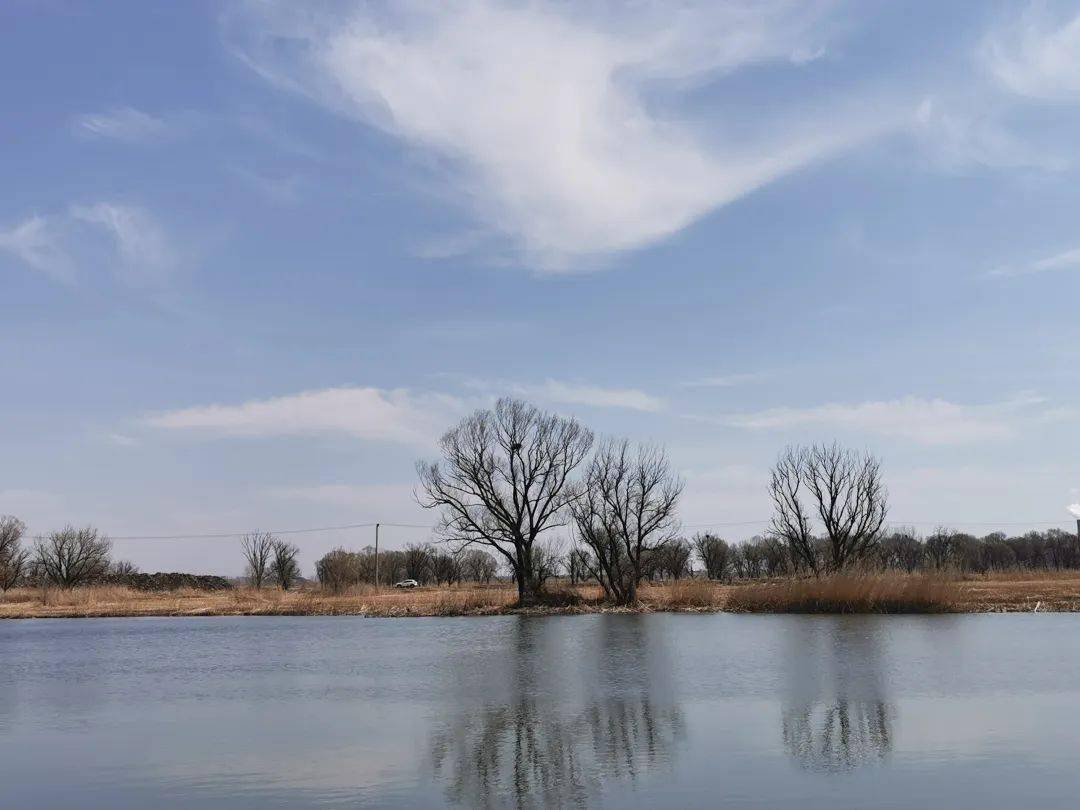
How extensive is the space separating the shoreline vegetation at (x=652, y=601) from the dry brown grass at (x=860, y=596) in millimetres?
39

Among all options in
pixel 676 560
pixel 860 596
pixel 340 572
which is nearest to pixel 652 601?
pixel 860 596

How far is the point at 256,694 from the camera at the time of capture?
17.1 meters

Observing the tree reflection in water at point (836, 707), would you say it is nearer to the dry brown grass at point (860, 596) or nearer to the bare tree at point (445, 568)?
the dry brown grass at point (860, 596)

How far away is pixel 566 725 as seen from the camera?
41.8 ft

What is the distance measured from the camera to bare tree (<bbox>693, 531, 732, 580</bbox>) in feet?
356

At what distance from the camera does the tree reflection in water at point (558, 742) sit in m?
9.19

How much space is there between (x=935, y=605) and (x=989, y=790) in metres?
28.6

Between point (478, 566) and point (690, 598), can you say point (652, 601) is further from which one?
point (478, 566)

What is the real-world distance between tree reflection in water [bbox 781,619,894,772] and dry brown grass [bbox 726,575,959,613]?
1299 centimetres

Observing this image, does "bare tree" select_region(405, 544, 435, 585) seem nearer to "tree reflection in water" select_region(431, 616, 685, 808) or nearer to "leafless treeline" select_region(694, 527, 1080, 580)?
"leafless treeline" select_region(694, 527, 1080, 580)

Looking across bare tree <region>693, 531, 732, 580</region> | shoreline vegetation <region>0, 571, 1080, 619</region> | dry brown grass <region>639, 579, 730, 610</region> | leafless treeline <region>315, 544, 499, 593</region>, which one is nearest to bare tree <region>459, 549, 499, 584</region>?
leafless treeline <region>315, 544, 499, 593</region>

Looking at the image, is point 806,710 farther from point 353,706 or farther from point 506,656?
point 506,656

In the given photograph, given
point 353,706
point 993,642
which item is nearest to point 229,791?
point 353,706

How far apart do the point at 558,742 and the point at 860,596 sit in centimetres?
2761
